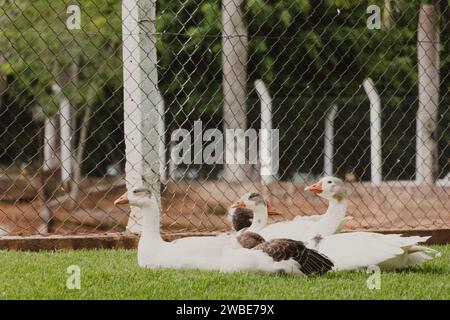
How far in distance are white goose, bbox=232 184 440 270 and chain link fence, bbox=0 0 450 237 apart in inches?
52.2

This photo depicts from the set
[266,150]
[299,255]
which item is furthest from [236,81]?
[299,255]

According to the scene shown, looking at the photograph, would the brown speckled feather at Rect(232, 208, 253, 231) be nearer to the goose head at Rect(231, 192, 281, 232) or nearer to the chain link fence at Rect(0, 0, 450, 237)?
the goose head at Rect(231, 192, 281, 232)

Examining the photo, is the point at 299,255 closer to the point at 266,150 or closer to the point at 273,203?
the point at 273,203

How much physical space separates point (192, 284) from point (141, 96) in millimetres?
1829

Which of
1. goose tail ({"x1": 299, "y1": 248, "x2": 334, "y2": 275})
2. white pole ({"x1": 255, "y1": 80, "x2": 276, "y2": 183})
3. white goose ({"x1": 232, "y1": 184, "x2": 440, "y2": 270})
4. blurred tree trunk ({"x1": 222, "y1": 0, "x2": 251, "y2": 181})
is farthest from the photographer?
white pole ({"x1": 255, "y1": 80, "x2": 276, "y2": 183})

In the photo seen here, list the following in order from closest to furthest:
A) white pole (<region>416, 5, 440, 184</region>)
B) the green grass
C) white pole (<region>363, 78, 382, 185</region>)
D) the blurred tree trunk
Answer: the green grass
white pole (<region>363, 78, 382, 185</region>)
the blurred tree trunk
white pole (<region>416, 5, 440, 184</region>)

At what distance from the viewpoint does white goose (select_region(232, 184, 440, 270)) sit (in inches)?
163

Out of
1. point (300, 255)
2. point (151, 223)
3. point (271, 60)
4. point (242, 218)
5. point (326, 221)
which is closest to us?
point (300, 255)

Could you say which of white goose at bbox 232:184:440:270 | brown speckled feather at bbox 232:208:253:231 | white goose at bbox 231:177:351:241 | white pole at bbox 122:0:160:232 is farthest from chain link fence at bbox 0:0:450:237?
white goose at bbox 232:184:440:270

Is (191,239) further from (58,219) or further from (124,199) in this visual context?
(58,219)

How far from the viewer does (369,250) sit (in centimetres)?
417

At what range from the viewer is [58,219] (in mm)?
9953
